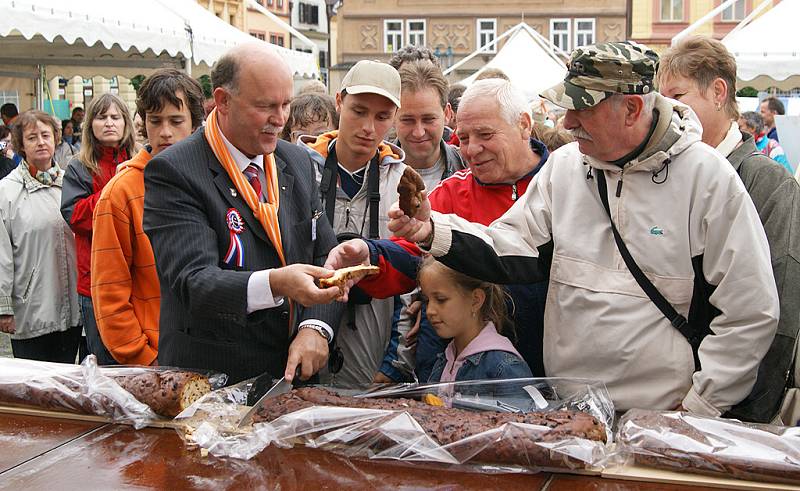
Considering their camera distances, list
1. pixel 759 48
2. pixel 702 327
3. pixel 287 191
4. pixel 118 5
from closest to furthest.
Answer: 1. pixel 702 327
2. pixel 287 191
3. pixel 118 5
4. pixel 759 48

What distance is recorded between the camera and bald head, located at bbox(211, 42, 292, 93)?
2.83 metres

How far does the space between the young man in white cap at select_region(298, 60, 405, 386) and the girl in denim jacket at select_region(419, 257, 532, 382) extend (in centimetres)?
46

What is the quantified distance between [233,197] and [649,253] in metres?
1.25

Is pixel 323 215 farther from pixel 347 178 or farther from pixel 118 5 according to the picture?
pixel 118 5

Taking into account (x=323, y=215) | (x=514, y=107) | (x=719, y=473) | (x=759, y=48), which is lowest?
(x=719, y=473)

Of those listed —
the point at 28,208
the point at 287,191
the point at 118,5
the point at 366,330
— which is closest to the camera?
the point at 287,191

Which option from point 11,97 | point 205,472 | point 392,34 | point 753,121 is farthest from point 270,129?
point 392,34

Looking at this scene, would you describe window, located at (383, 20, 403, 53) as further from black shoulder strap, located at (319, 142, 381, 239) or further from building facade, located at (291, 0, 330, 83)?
black shoulder strap, located at (319, 142, 381, 239)

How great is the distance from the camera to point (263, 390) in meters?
2.69

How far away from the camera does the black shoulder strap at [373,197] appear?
3.46 m

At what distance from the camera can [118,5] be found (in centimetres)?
838

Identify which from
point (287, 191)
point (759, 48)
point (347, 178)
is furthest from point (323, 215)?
point (759, 48)

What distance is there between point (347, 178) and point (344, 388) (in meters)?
1.15

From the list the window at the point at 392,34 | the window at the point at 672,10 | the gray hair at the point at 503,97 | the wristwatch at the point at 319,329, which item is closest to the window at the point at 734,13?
the window at the point at 672,10
